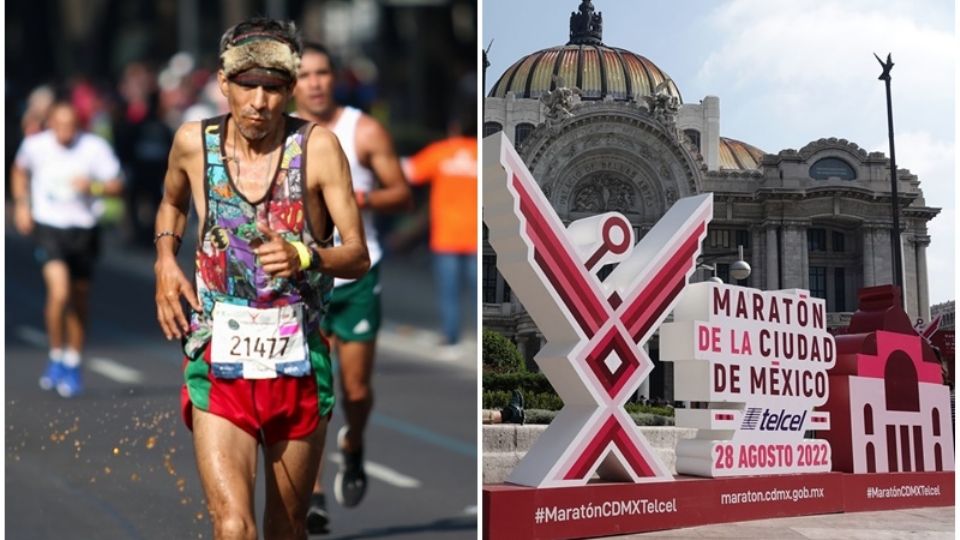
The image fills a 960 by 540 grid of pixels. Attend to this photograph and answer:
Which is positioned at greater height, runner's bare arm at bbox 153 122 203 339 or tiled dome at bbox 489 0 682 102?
tiled dome at bbox 489 0 682 102

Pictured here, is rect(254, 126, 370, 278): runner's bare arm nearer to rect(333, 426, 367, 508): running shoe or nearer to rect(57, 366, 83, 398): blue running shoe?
rect(333, 426, 367, 508): running shoe

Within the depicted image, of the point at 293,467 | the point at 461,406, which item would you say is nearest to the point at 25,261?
the point at 293,467

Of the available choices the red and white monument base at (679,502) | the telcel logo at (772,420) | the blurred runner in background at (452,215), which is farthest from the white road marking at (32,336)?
the telcel logo at (772,420)

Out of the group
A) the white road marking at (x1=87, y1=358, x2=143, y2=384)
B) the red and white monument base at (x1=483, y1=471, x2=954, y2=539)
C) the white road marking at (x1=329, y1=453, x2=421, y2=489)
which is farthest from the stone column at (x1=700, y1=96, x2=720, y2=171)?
the white road marking at (x1=87, y1=358, x2=143, y2=384)

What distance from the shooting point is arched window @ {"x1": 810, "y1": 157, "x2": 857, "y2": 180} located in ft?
92.6

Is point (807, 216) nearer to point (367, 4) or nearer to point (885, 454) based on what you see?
point (885, 454)

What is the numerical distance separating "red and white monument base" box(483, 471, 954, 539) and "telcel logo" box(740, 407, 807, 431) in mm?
399

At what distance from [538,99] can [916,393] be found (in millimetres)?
20229

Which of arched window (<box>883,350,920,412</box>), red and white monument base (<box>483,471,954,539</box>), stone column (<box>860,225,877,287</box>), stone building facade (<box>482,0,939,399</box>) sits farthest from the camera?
stone column (<box>860,225,877,287</box>)

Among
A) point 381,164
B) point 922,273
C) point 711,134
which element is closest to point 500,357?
point 711,134

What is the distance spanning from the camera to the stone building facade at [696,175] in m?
28.5

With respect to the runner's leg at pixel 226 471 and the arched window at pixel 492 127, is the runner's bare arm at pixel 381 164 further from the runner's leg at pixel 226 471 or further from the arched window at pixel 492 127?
the arched window at pixel 492 127

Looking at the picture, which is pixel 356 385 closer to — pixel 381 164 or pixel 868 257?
pixel 381 164

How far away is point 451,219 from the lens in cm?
482
